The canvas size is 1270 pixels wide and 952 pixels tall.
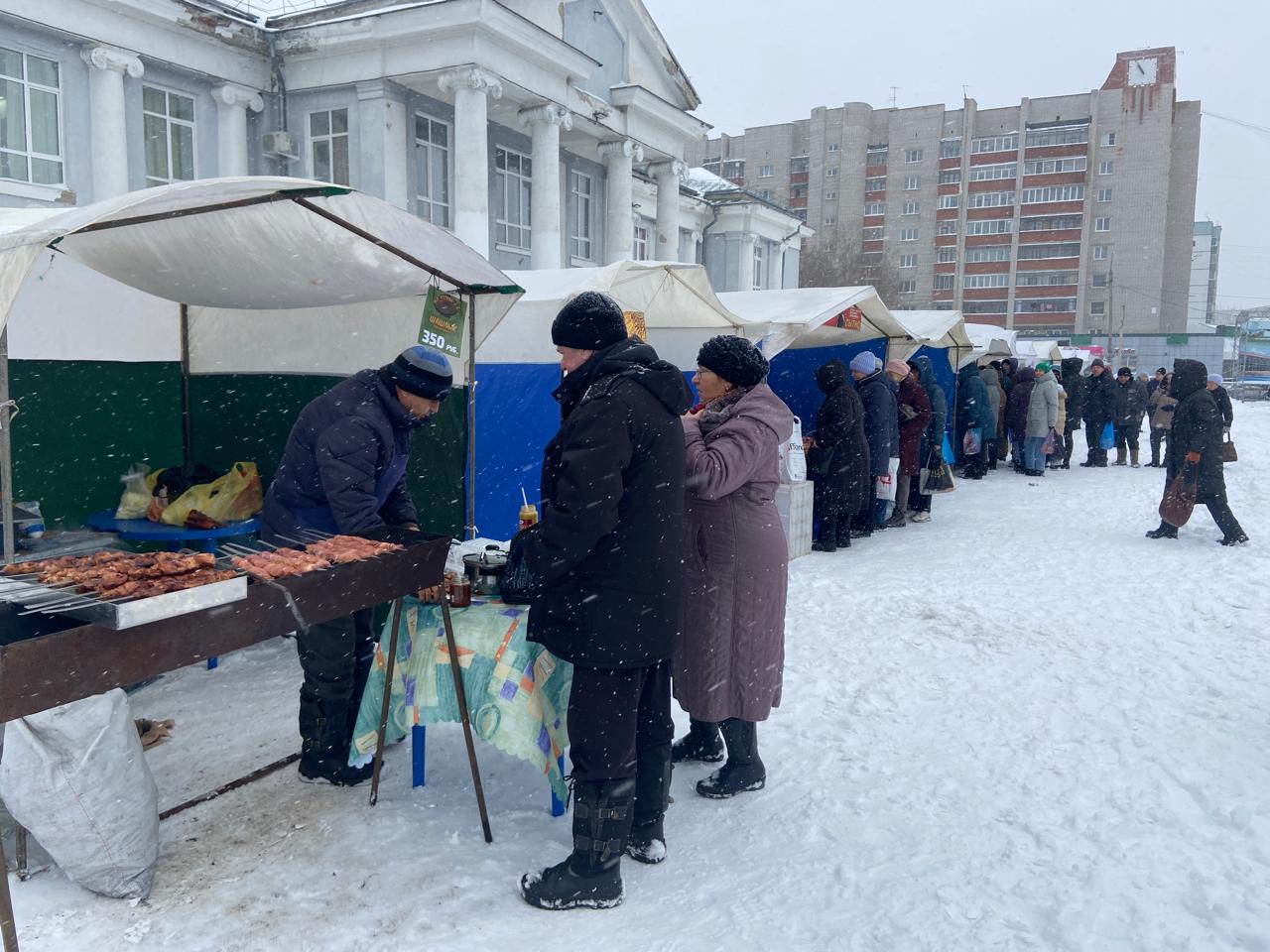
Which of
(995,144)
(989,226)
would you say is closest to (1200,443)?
(989,226)

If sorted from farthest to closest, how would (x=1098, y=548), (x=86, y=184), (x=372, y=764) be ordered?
1. (x=86, y=184)
2. (x=1098, y=548)
3. (x=372, y=764)

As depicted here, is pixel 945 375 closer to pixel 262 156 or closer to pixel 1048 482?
pixel 1048 482

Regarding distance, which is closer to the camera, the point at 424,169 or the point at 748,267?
the point at 424,169

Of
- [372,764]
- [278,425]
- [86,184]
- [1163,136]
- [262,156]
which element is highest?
[1163,136]

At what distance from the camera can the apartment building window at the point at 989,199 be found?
67.1 meters

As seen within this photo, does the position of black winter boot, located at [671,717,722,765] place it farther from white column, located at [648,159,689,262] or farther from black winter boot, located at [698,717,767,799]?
white column, located at [648,159,689,262]

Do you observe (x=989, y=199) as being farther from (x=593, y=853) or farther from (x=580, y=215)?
(x=593, y=853)

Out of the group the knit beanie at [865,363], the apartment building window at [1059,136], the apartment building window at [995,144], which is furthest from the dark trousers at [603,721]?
the apartment building window at [995,144]

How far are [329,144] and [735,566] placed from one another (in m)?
14.7

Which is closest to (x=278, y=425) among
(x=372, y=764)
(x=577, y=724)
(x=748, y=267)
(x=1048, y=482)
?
(x=372, y=764)

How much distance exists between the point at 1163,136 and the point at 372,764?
73770 mm

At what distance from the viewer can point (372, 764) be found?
3.76 metres

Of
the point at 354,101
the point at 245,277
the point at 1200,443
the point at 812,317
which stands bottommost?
the point at 1200,443

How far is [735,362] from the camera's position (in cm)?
346
